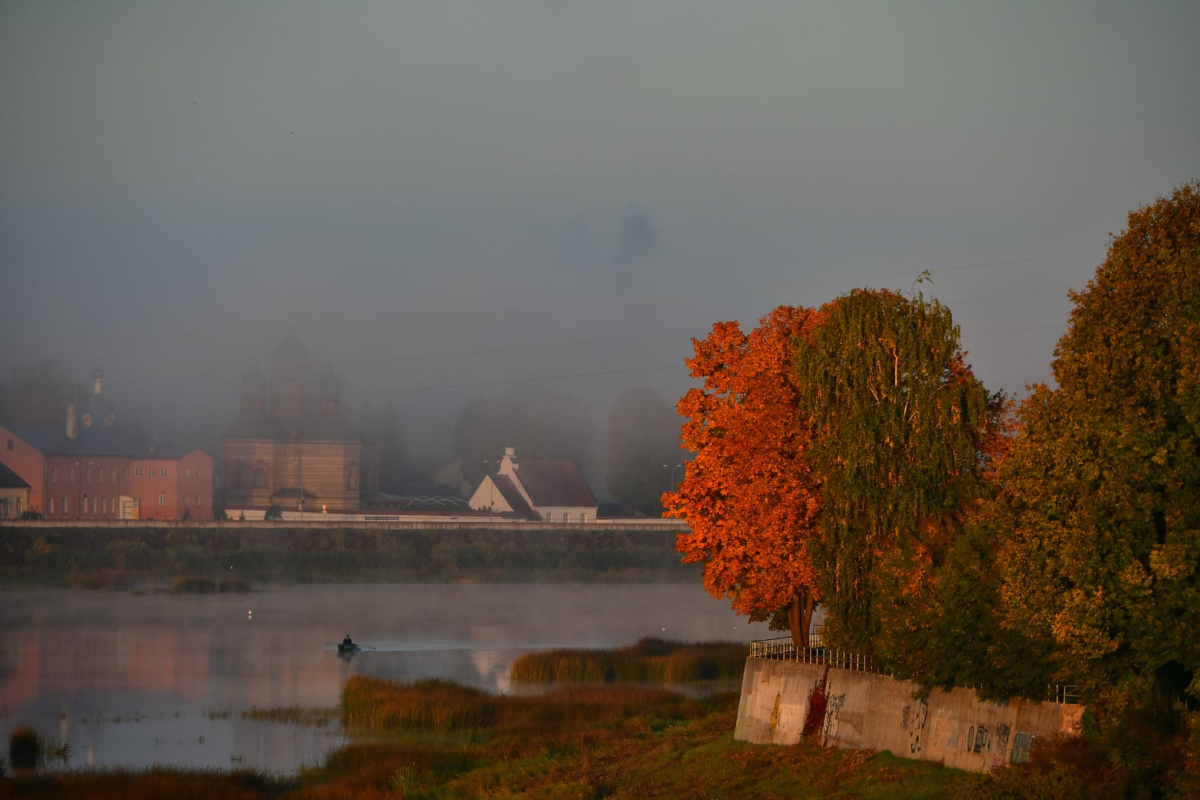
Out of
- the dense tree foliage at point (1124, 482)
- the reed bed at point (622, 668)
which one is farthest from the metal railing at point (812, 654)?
the reed bed at point (622, 668)

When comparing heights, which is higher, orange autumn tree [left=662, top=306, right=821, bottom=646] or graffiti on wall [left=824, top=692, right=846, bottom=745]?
orange autumn tree [left=662, top=306, right=821, bottom=646]

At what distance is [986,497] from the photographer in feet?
93.9

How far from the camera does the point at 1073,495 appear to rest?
2367 cm

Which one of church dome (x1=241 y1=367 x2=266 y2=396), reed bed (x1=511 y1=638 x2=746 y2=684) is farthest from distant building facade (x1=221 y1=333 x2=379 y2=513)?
reed bed (x1=511 y1=638 x2=746 y2=684)

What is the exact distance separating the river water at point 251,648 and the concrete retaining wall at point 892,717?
1353cm

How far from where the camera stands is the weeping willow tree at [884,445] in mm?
30812

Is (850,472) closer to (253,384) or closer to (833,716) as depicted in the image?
(833,716)

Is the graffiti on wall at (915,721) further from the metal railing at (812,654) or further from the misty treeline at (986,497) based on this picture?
the metal railing at (812,654)

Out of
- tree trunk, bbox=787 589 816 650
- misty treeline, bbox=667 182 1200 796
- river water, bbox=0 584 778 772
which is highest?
misty treeline, bbox=667 182 1200 796

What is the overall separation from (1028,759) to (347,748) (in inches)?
798

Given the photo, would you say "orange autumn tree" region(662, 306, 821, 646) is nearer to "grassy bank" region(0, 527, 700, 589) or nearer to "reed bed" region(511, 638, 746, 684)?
"reed bed" region(511, 638, 746, 684)

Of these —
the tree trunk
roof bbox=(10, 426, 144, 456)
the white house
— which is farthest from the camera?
the white house

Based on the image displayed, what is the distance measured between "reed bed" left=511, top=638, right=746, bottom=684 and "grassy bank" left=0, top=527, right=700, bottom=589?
55.6m

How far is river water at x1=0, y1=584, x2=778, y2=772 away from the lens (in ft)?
137
